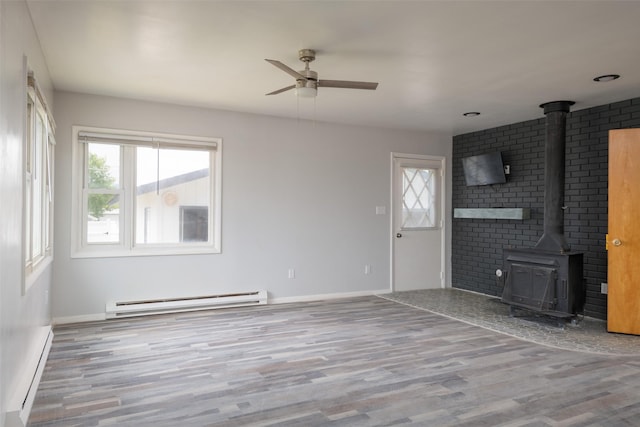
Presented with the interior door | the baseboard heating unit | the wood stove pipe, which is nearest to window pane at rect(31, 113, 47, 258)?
the baseboard heating unit

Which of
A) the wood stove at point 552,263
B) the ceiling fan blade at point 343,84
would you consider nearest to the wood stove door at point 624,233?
the wood stove at point 552,263

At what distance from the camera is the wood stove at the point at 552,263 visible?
457 centimetres

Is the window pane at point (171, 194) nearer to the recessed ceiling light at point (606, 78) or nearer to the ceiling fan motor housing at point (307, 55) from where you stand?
the ceiling fan motor housing at point (307, 55)

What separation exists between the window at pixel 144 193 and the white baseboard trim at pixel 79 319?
629 millimetres

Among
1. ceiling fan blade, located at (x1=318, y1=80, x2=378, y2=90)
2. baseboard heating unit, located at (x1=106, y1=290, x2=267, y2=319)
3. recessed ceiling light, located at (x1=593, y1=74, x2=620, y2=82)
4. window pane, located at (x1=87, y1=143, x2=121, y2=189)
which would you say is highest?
recessed ceiling light, located at (x1=593, y1=74, x2=620, y2=82)

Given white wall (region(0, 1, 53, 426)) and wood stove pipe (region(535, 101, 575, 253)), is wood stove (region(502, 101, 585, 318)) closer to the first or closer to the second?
wood stove pipe (region(535, 101, 575, 253))

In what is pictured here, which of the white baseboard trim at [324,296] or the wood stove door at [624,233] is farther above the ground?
the wood stove door at [624,233]

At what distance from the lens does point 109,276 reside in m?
4.86

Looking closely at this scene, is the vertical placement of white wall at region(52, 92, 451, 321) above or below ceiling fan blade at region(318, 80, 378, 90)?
below

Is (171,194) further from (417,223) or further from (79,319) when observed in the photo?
(417,223)

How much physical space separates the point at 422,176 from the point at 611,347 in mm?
3539

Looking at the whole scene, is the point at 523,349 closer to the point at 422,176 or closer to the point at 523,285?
the point at 523,285

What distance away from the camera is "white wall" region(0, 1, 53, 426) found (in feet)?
6.94

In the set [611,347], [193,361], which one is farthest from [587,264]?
[193,361]
